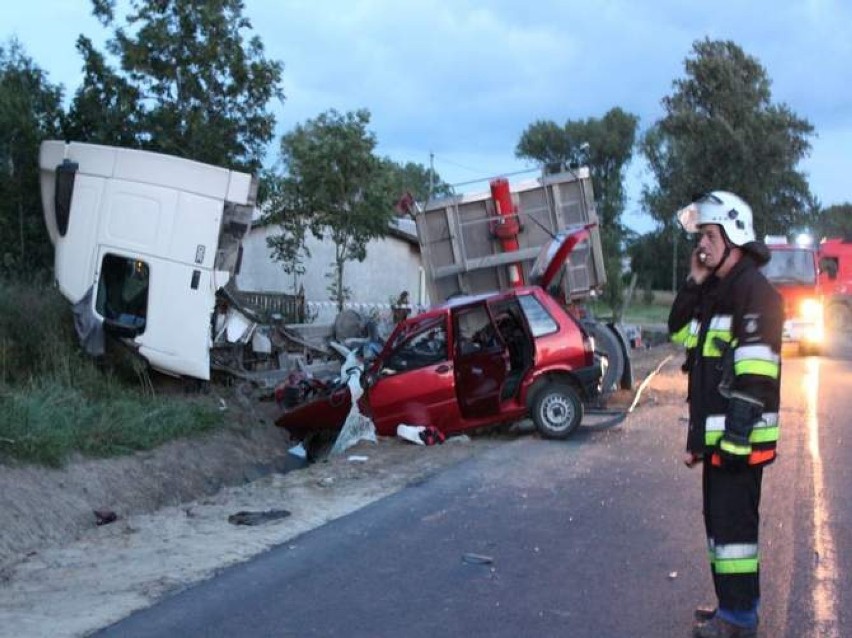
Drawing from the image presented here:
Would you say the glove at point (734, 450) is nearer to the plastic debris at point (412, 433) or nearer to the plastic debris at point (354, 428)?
the plastic debris at point (412, 433)

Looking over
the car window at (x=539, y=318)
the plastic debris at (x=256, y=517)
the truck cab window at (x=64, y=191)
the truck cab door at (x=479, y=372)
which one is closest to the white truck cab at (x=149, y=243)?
the truck cab window at (x=64, y=191)

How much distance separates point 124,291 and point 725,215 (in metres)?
8.80

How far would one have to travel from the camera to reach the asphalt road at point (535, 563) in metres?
5.08

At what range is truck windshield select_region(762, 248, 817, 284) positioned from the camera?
72.9ft

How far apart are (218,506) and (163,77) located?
10475 millimetres

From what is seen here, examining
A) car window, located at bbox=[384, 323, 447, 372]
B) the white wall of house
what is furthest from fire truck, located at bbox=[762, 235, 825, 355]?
car window, located at bbox=[384, 323, 447, 372]

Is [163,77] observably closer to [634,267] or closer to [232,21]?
[232,21]

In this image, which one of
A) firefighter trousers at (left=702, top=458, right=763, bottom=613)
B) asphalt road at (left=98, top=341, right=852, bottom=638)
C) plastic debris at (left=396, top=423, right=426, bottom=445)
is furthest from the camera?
plastic debris at (left=396, top=423, right=426, bottom=445)

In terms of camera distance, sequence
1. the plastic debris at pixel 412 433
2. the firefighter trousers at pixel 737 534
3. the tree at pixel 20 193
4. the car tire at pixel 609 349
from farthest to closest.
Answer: the tree at pixel 20 193 < the car tire at pixel 609 349 < the plastic debris at pixel 412 433 < the firefighter trousers at pixel 737 534

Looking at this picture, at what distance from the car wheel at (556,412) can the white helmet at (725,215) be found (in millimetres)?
6525

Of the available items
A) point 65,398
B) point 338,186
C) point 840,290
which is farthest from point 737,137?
point 65,398

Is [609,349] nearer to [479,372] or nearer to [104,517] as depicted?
[479,372]

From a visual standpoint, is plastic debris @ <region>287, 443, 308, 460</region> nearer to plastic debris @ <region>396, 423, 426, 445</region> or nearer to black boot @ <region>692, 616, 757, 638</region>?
plastic debris @ <region>396, 423, 426, 445</region>

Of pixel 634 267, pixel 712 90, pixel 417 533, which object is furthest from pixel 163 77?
pixel 634 267
